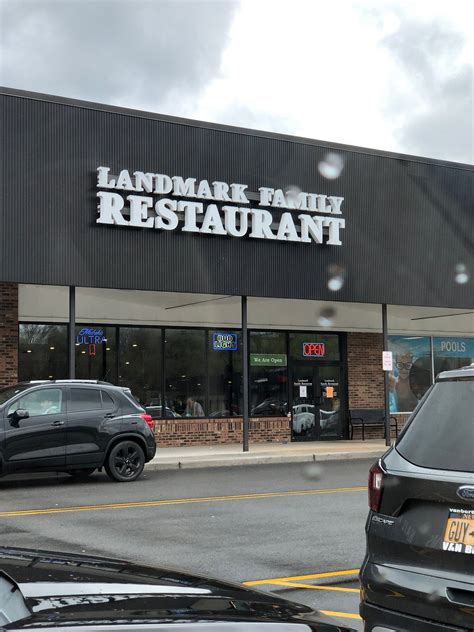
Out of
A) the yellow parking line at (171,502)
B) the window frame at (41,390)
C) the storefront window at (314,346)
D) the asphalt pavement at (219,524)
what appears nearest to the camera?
the asphalt pavement at (219,524)

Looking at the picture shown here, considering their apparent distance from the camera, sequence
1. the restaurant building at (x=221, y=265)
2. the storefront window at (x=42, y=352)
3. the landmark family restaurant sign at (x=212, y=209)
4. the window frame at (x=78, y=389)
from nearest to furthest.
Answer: the window frame at (x=78, y=389)
the restaurant building at (x=221, y=265)
the landmark family restaurant sign at (x=212, y=209)
the storefront window at (x=42, y=352)

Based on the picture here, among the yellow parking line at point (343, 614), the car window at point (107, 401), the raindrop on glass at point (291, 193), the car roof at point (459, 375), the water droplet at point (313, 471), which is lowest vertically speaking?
the water droplet at point (313, 471)

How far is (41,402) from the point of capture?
555 inches

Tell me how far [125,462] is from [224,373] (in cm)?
884

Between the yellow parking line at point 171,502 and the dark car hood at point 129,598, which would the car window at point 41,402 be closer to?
the yellow parking line at point 171,502

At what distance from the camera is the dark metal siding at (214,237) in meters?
17.6

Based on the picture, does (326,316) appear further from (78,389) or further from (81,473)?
(78,389)

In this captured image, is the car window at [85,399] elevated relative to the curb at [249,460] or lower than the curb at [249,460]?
elevated

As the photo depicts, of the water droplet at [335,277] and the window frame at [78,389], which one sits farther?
the water droplet at [335,277]

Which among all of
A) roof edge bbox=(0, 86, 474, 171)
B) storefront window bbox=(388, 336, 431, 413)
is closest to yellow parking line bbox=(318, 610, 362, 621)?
roof edge bbox=(0, 86, 474, 171)

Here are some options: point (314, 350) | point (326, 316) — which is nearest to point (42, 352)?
point (314, 350)

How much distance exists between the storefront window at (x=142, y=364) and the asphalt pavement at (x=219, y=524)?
6115mm

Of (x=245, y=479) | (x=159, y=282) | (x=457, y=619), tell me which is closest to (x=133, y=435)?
(x=245, y=479)

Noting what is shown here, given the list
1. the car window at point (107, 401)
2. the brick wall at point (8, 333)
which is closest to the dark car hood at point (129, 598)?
the car window at point (107, 401)
